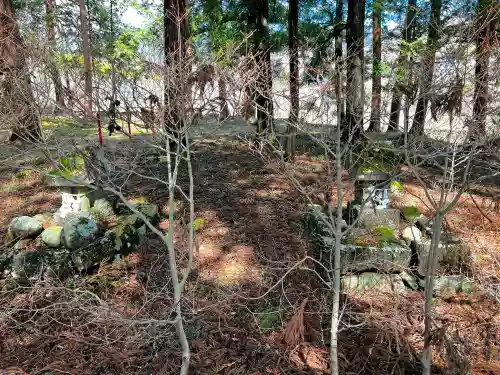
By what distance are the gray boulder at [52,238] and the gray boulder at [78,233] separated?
8 cm

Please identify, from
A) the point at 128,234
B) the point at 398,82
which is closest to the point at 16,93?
the point at 128,234

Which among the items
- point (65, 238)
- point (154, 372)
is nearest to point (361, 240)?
point (154, 372)

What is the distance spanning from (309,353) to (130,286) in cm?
210

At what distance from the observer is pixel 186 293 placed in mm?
3902

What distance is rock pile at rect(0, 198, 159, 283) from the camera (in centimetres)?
412

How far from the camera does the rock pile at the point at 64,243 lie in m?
4.12

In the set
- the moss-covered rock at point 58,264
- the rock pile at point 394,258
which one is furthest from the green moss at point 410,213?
the moss-covered rock at point 58,264

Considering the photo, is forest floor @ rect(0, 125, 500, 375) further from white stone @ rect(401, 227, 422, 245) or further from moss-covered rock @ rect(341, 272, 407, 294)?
white stone @ rect(401, 227, 422, 245)

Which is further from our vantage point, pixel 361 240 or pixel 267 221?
pixel 267 221

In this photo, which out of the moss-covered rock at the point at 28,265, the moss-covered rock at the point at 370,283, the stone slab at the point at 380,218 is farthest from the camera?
the stone slab at the point at 380,218

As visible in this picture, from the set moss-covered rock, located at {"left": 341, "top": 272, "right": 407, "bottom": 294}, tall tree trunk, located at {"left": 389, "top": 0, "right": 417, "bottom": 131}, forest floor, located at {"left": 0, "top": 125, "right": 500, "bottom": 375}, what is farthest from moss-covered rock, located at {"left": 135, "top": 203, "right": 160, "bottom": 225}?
tall tree trunk, located at {"left": 389, "top": 0, "right": 417, "bottom": 131}

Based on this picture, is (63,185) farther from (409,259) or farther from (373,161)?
(409,259)

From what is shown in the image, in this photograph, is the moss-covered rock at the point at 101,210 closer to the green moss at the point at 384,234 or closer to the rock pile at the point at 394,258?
the rock pile at the point at 394,258

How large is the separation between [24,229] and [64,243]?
0.72 metres
